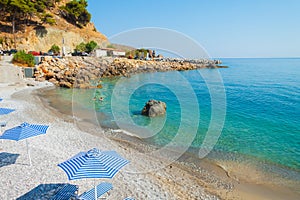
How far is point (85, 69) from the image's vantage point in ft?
133

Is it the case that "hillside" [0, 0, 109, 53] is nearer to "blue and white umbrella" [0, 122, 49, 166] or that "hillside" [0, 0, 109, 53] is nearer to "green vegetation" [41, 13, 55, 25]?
"green vegetation" [41, 13, 55, 25]

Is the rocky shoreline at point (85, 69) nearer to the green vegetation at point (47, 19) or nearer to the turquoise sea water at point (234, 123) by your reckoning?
the turquoise sea water at point (234, 123)

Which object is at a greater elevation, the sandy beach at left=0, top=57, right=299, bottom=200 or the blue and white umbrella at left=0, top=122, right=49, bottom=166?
the blue and white umbrella at left=0, top=122, right=49, bottom=166

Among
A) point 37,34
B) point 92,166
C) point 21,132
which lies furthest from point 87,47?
point 92,166

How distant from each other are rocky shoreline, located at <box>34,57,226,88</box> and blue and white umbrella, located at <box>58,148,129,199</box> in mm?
27023

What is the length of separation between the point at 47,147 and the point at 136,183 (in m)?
5.20

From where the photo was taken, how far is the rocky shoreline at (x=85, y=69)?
1318 inches

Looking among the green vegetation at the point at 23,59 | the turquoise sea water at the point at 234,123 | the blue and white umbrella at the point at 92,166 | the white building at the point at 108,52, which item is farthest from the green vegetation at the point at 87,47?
the blue and white umbrella at the point at 92,166

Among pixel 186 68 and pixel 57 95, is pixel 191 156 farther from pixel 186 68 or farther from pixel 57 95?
pixel 186 68

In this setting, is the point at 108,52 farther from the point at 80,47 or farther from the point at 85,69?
the point at 85,69

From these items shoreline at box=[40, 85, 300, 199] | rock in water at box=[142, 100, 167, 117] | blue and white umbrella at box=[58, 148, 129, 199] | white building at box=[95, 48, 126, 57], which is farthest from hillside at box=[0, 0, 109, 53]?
blue and white umbrella at box=[58, 148, 129, 199]

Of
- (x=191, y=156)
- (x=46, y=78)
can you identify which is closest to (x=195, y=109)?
(x=191, y=156)

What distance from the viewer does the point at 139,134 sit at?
48.3ft

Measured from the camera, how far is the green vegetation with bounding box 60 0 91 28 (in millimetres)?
70906
